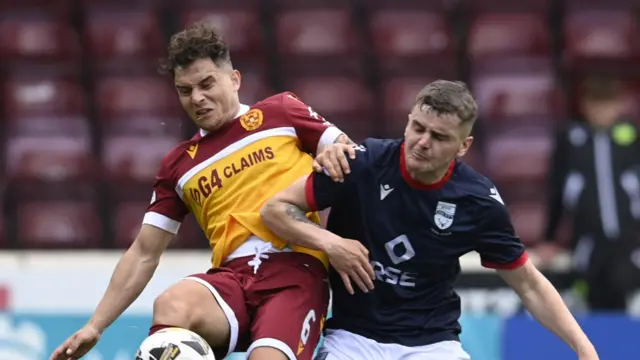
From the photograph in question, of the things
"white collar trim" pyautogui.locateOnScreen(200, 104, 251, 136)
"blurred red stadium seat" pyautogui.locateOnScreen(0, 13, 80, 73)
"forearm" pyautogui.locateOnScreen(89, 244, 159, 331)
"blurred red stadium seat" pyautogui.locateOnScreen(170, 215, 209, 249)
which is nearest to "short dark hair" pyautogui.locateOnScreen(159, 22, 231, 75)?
"white collar trim" pyautogui.locateOnScreen(200, 104, 251, 136)

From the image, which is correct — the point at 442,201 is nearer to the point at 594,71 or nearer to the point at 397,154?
the point at 397,154

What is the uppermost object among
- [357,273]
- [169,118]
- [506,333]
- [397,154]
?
[397,154]

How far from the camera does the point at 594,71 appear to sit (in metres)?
8.59

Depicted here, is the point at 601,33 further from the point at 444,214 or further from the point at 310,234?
the point at 310,234

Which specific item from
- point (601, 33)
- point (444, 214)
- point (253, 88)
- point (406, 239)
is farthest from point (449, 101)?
point (601, 33)

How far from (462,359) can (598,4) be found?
17.2 ft

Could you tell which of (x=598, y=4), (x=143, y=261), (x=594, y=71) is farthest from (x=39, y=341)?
(x=598, y=4)

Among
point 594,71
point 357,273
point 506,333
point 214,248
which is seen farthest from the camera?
point 594,71

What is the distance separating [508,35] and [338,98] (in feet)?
4.46

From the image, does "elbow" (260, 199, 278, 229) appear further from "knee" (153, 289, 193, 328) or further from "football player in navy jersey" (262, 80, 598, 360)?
"knee" (153, 289, 193, 328)

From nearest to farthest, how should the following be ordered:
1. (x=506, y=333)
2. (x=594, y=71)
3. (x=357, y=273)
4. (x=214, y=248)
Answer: (x=357, y=273) → (x=214, y=248) → (x=506, y=333) → (x=594, y=71)

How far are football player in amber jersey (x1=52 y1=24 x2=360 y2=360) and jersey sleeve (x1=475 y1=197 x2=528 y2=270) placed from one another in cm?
57

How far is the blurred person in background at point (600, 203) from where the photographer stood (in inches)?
273

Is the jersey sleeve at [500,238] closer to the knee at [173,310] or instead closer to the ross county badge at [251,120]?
the ross county badge at [251,120]
